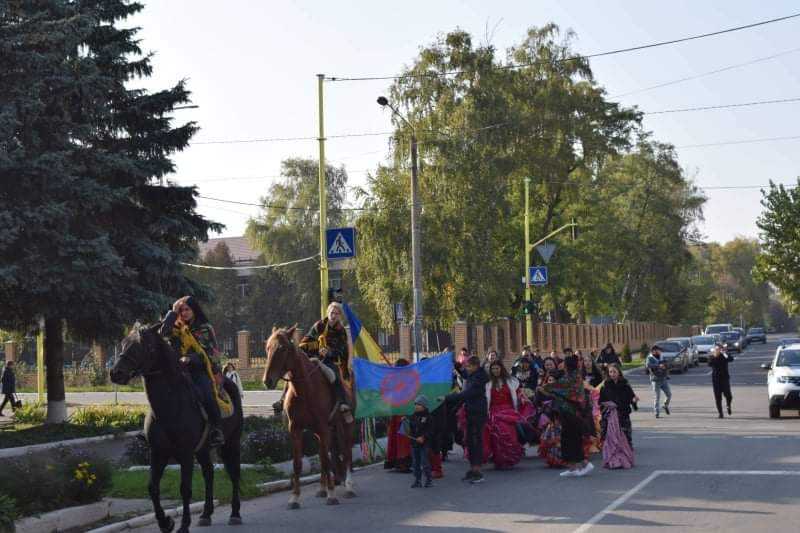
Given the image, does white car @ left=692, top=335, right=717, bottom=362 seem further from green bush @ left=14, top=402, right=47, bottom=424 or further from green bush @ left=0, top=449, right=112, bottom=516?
green bush @ left=0, top=449, right=112, bottom=516

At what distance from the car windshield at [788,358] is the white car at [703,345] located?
38782mm

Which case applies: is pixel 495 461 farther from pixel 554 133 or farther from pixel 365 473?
pixel 554 133

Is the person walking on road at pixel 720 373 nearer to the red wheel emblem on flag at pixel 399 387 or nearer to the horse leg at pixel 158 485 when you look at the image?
the red wheel emblem on flag at pixel 399 387

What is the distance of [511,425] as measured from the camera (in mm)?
18344

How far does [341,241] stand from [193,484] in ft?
30.4

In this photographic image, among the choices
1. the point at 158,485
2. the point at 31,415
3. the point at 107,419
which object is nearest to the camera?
the point at 158,485

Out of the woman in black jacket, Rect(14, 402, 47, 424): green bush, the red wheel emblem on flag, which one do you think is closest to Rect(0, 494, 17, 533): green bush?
the red wheel emblem on flag

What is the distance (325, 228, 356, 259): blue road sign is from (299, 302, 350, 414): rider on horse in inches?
324

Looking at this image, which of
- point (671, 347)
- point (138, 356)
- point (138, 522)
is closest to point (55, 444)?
point (138, 522)

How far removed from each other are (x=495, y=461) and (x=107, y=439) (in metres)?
10.9

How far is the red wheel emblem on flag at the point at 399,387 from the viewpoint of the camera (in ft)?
57.8

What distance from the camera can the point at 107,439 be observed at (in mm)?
25344

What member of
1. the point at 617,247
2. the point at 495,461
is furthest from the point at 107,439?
the point at 617,247

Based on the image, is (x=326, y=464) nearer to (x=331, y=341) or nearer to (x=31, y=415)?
(x=331, y=341)
